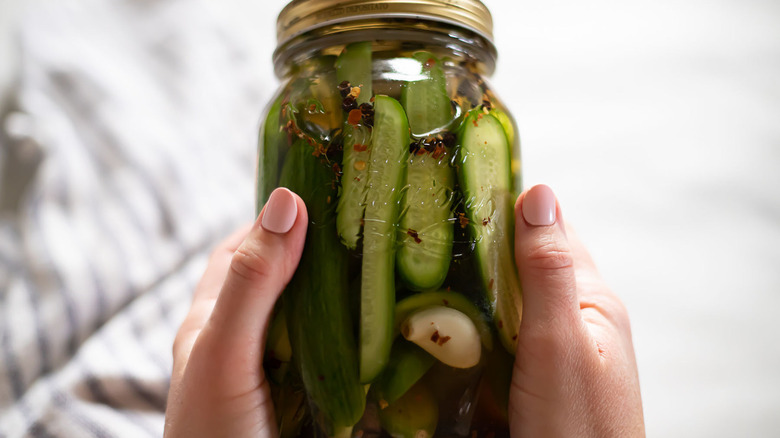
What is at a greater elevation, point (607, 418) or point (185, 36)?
point (185, 36)

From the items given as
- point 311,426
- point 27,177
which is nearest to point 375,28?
point 311,426

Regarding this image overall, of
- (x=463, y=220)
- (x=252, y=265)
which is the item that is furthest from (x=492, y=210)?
(x=252, y=265)

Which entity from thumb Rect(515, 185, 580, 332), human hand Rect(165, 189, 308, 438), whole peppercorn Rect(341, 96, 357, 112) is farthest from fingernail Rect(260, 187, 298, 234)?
thumb Rect(515, 185, 580, 332)

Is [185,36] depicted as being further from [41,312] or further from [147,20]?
[41,312]

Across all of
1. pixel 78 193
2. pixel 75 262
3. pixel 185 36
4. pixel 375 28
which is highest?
→ pixel 185 36

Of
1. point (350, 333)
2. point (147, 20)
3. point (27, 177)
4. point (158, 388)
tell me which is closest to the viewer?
point (350, 333)

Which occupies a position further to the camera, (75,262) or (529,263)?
(75,262)

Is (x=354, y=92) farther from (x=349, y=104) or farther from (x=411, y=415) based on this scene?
(x=411, y=415)

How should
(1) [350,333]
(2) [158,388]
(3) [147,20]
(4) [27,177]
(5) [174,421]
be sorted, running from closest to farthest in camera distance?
(1) [350,333] → (5) [174,421] → (2) [158,388] → (4) [27,177] → (3) [147,20]
